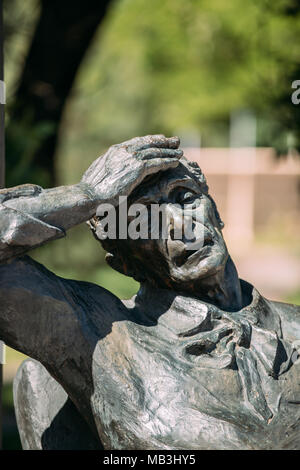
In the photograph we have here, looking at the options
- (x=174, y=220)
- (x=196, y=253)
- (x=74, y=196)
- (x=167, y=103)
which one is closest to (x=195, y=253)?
(x=196, y=253)

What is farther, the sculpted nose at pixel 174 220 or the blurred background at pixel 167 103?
the blurred background at pixel 167 103

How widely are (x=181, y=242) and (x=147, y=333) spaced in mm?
262

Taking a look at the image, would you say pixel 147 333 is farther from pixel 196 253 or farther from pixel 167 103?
pixel 167 103

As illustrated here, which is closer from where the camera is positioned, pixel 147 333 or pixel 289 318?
pixel 147 333

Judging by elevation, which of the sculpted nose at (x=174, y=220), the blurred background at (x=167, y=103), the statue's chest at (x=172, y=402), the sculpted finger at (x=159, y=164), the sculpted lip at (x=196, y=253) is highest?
the blurred background at (x=167, y=103)

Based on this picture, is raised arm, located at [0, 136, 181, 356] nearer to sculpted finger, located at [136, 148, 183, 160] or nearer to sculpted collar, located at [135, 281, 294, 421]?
sculpted finger, located at [136, 148, 183, 160]

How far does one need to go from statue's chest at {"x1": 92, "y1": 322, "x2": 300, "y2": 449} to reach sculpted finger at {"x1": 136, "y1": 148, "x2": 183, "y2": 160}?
0.45 meters

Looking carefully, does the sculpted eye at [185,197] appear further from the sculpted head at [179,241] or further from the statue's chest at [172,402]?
the statue's chest at [172,402]

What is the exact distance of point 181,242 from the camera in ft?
6.53

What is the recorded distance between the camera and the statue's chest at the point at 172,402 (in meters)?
1.81

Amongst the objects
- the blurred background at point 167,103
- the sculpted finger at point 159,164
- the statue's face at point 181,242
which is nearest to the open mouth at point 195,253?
the statue's face at point 181,242

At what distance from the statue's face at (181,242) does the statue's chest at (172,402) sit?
0.64ft

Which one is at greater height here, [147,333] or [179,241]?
[179,241]

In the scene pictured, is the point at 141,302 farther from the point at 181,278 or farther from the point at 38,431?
the point at 38,431
